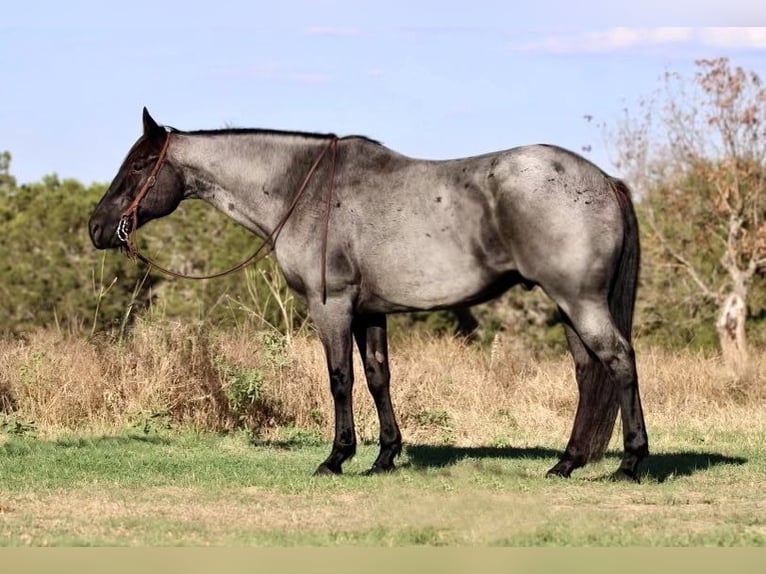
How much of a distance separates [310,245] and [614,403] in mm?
2536

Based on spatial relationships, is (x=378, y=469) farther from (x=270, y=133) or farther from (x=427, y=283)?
(x=270, y=133)

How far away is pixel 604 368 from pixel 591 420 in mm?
499

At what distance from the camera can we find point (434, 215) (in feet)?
29.1

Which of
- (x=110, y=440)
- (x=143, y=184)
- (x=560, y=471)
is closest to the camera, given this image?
(x=560, y=471)

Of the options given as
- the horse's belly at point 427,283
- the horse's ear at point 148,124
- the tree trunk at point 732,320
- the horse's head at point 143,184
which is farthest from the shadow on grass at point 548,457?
the tree trunk at point 732,320

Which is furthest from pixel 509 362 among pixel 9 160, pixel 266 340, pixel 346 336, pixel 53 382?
pixel 9 160

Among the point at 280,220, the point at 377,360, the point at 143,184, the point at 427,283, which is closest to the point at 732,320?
the point at 377,360

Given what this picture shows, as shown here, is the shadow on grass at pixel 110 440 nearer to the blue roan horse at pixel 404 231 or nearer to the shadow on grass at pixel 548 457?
the blue roan horse at pixel 404 231

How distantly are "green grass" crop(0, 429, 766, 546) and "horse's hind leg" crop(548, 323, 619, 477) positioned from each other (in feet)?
0.46

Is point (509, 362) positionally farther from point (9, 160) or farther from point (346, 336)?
point (9, 160)

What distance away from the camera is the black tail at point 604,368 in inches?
346

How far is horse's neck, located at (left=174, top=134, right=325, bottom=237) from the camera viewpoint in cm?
944

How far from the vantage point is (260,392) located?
488 inches

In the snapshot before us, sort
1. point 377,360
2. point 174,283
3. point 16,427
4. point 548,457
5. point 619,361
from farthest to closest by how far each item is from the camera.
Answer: point 174,283, point 16,427, point 548,457, point 377,360, point 619,361
